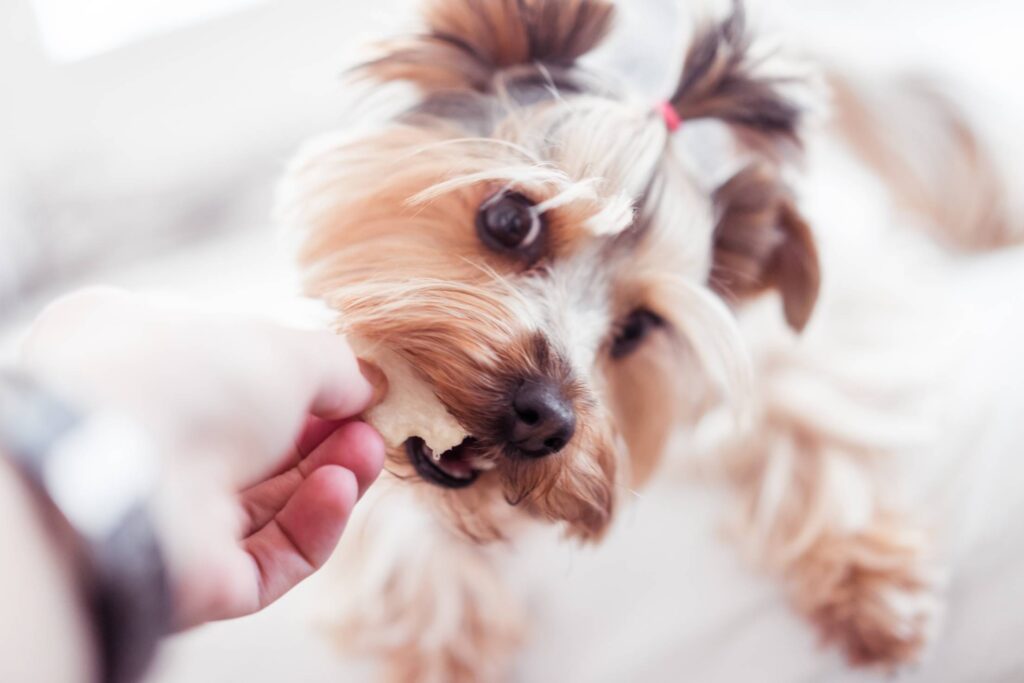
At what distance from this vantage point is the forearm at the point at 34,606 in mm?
605

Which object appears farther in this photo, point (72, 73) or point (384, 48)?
point (72, 73)

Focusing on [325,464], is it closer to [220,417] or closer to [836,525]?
[220,417]

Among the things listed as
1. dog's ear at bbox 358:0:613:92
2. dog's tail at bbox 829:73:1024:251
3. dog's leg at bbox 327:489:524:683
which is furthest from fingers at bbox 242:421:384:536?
dog's tail at bbox 829:73:1024:251

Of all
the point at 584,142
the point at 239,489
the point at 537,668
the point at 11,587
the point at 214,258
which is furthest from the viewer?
the point at 214,258

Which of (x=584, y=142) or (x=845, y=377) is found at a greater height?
(x=584, y=142)

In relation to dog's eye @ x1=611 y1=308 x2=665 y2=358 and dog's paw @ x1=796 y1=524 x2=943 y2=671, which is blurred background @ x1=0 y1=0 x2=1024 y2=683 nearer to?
dog's eye @ x1=611 y1=308 x2=665 y2=358

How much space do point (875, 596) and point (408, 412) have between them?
0.86 metres

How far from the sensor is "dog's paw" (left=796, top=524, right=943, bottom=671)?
132 centimetres

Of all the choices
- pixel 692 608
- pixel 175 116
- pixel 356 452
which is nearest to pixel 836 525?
pixel 692 608

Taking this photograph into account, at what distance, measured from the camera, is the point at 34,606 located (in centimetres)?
61

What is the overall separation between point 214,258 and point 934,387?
131 cm

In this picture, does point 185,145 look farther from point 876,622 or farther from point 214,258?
point 876,622

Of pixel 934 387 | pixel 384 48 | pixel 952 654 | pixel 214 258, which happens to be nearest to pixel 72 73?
pixel 214 258

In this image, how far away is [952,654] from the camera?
1.33 metres
